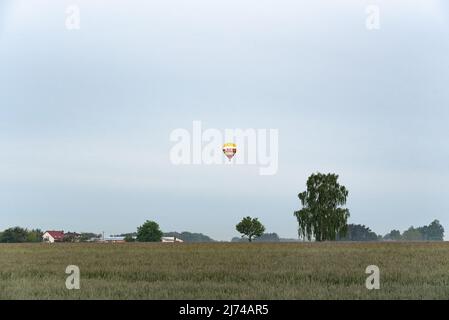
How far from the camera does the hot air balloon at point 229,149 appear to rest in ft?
32.5

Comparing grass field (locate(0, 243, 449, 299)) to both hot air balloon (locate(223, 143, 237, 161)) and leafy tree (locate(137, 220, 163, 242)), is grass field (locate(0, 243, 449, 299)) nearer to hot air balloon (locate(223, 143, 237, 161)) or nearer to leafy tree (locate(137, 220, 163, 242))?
leafy tree (locate(137, 220, 163, 242))

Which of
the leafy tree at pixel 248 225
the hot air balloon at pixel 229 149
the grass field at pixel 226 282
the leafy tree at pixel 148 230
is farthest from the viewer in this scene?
the leafy tree at pixel 248 225

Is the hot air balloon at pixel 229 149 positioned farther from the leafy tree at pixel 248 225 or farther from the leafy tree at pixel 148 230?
the leafy tree at pixel 248 225

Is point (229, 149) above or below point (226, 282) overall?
above

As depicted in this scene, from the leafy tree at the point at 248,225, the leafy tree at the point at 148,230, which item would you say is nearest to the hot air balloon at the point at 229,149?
the leafy tree at the point at 148,230

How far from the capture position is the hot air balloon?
991cm

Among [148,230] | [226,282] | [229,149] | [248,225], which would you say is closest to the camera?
[229,149]

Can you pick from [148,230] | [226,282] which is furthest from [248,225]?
[226,282]

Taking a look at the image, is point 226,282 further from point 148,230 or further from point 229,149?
point 148,230

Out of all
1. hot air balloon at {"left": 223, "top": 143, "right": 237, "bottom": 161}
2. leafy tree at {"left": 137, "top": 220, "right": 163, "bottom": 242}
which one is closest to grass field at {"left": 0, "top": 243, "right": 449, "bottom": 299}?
leafy tree at {"left": 137, "top": 220, "right": 163, "bottom": 242}

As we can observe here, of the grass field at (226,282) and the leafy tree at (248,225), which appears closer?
the grass field at (226,282)

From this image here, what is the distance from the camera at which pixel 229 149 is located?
10.2 metres
